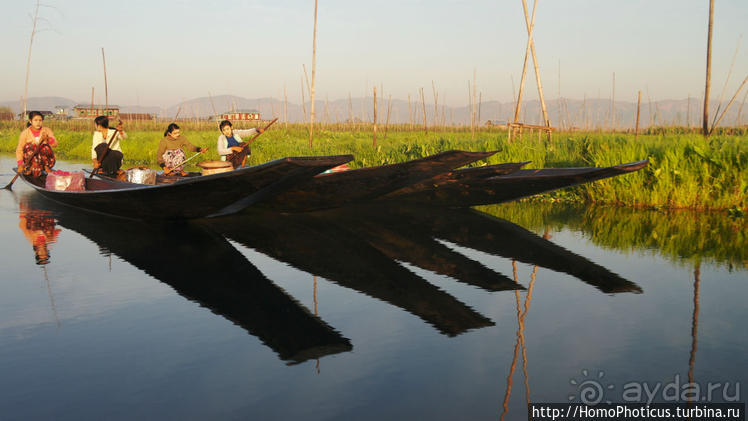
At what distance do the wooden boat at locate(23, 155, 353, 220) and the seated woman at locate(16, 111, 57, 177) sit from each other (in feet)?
9.28

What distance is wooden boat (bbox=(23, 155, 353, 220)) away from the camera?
555 cm

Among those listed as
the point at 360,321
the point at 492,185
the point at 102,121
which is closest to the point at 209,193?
the point at 360,321

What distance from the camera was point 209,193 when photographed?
643 cm

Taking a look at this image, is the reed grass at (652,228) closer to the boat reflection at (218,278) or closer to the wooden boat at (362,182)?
the wooden boat at (362,182)

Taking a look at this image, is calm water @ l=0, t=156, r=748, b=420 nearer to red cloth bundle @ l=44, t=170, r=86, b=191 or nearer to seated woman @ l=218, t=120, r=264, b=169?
red cloth bundle @ l=44, t=170, r=86, b=191

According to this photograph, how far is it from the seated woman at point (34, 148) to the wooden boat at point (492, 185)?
235 inches

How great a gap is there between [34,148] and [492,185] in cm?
742

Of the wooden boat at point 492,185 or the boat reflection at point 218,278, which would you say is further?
the wooden boat at point 492,185

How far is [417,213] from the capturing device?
365 inches

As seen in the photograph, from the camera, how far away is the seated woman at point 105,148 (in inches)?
369

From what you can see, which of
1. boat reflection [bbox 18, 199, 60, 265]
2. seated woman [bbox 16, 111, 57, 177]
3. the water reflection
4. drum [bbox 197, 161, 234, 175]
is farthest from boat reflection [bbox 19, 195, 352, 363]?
seated woman [bbox 16, 111, 57, 177]

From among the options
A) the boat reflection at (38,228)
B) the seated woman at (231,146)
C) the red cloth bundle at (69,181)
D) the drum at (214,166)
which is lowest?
the boat reflection at (38,228)

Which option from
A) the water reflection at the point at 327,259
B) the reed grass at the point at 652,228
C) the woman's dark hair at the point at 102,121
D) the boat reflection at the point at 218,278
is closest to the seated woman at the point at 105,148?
the woman's dark hair at the point at 102,121

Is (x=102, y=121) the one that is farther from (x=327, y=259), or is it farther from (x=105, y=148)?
(x=327, y=259)
